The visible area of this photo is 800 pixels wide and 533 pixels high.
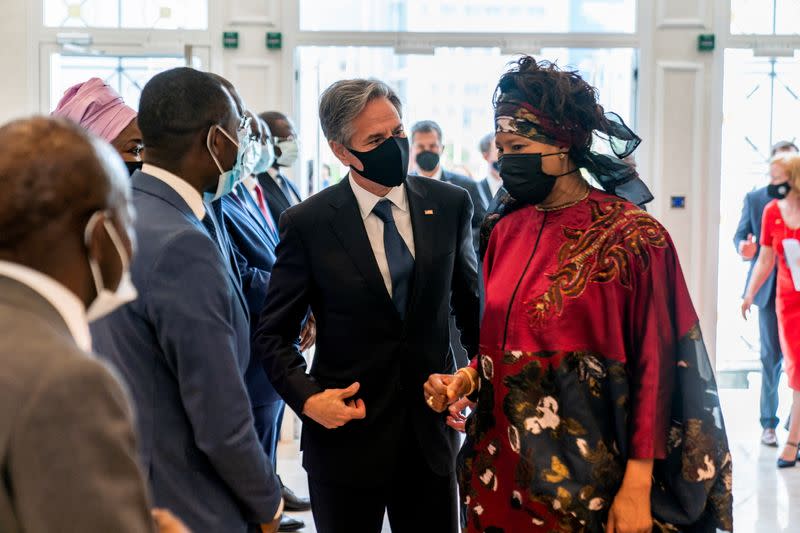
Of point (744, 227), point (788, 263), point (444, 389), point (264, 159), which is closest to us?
point (444, 389)

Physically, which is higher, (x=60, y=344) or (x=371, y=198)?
(x=371, y=198)

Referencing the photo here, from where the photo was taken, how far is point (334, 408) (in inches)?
94.2

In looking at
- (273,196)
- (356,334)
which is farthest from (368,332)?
(273,196)

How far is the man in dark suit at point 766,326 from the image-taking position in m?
6.22

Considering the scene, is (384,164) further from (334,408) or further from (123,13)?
(123,13)

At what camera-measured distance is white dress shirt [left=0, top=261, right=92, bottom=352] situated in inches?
43.1

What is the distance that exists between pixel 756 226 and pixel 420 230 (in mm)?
4582

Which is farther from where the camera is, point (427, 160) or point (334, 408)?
point (427, 160)

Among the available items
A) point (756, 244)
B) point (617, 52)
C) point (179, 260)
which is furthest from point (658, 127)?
point (179, 260)

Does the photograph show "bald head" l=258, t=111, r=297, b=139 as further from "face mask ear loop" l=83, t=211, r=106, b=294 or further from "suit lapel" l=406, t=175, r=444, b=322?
"face mask ear loop" l=83, t=211, r=106, b=294

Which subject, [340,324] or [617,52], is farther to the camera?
[617,52]

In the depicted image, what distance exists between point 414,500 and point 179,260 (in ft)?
3.42

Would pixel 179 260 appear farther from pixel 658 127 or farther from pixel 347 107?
pixel 658 127

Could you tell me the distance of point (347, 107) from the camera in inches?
103
